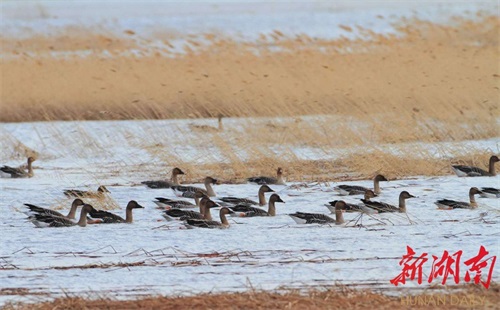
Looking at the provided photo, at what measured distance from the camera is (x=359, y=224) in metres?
10.6

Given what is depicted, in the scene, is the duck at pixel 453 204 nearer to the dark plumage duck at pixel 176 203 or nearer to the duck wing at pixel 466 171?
the duck wing at pixel 466 171

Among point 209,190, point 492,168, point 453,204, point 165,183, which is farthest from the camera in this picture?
point 492,168

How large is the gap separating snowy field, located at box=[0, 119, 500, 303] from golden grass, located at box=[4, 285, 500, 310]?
29cm

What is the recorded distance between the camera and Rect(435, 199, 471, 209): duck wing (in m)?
11.2

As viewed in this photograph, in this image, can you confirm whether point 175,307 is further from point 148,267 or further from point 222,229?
point 222,229

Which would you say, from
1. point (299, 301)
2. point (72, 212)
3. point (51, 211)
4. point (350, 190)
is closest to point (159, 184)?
point (72, 212)

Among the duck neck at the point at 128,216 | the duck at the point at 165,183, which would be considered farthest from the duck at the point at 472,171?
the duck neck at the point at 128,216

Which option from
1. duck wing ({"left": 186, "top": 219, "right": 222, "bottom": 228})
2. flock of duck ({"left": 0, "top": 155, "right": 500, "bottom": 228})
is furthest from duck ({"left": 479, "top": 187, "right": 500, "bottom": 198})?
duck wing ({"left": 186, "top": 219, "right": 222, "bottom": 228})

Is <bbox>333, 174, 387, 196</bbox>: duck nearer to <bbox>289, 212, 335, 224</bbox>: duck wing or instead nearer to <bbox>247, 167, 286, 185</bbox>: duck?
<bbox>247, 167, 286, 185</bbox>: duck

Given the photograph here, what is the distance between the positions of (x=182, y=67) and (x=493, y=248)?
1446cm

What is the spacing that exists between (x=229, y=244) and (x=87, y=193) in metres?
3.55

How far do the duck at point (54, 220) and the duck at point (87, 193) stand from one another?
1.24 metres

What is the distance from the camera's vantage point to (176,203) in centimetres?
1205

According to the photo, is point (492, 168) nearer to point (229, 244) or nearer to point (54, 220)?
point (229, 244)
